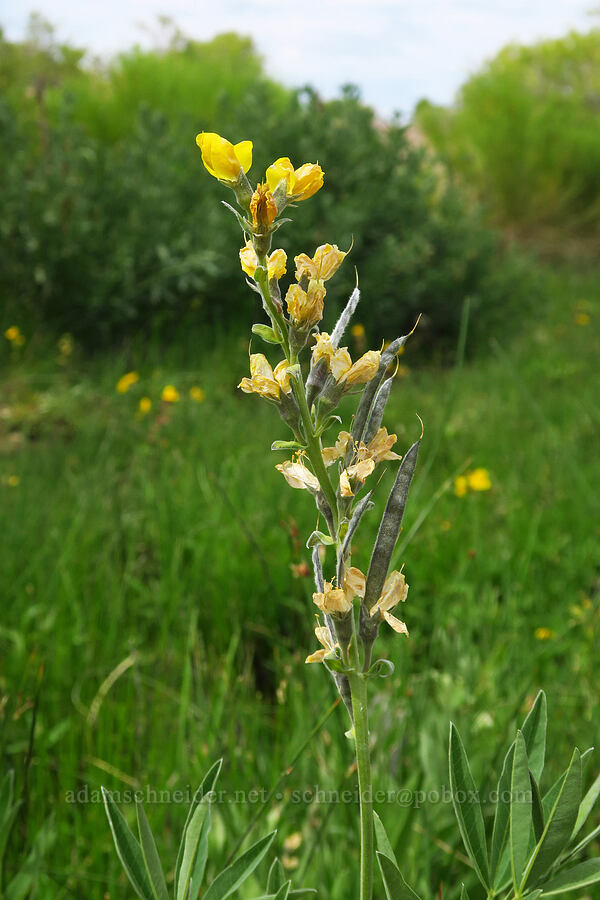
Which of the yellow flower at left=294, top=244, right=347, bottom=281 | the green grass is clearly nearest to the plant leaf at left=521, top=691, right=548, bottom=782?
the green grass

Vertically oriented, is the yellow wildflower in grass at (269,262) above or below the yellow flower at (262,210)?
below

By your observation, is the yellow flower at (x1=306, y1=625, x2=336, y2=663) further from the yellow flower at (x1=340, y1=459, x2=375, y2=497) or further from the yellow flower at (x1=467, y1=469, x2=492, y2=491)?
the yellow flower at (x1=467, y1=469, x2=492, y2=491)

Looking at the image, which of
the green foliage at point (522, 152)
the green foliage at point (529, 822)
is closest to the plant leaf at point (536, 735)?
the green foliage at point (529, 822)

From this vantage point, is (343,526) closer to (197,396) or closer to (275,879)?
(275,879)

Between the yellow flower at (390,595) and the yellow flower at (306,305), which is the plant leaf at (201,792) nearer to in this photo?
the yellow flower at (390,595)

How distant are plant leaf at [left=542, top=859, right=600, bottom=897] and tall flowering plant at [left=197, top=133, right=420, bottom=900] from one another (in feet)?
0.42

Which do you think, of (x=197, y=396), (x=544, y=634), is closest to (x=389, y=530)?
(x=544, y=634)

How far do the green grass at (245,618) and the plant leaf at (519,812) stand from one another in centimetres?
12

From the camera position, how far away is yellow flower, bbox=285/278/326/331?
50 centimetres

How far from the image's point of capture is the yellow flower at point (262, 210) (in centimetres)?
48

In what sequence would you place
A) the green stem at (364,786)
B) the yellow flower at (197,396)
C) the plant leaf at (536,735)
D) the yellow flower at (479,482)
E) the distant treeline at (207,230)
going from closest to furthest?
the green stem at (364,786), the plant leaf at (536,735), the yellow flower at (479,482), the yellow flower at (197,396), the distant treeline at (207,230)

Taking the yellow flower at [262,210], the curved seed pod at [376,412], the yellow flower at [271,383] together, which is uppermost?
the yellow flower at [262,210]

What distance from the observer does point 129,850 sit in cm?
56

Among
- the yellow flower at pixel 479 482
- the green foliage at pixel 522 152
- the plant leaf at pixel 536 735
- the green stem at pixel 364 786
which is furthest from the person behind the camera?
the green foliage at pixel 522 152
